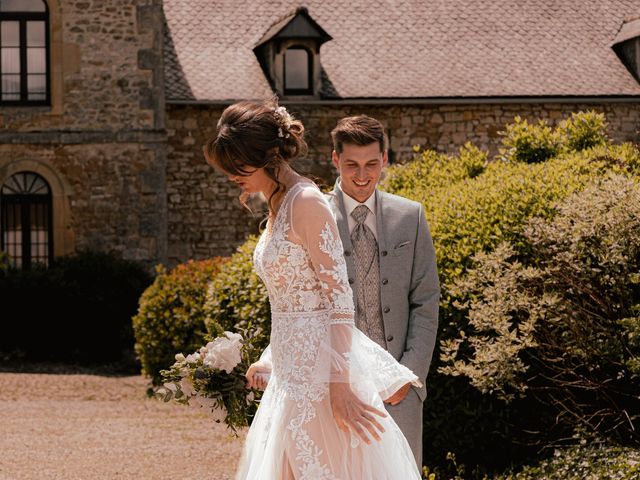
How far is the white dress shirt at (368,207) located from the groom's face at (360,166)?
0.14ft

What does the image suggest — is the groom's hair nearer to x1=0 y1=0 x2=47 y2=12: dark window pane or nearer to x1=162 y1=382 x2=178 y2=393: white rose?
x1=162 y1=382 x2=178 y2=393: white rose

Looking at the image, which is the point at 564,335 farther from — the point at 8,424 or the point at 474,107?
the point at 474,107

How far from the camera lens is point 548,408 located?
629 cm

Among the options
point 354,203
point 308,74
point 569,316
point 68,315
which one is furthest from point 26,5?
point 354,203

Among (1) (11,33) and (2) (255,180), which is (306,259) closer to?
(2) (255,180)

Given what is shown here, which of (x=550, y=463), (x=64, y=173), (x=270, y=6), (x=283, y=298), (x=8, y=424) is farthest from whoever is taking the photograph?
(x=270, y=6)

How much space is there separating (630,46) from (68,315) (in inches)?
403

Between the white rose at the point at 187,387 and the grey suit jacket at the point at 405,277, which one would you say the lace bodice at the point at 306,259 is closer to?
the white rose at the point at 187,387

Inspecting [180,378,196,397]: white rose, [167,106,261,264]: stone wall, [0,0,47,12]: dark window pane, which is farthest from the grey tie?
[0,0,47,12]: dark window pane

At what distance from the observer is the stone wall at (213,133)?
697 inches

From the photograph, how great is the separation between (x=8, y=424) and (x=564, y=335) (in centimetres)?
597

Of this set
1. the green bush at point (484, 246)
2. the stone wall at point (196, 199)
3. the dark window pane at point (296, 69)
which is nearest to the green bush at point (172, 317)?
the stone wall at point (196, 199)

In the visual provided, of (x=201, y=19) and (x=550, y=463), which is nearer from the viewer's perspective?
(x=550, y=463)

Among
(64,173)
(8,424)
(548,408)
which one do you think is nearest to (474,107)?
(64,173)
